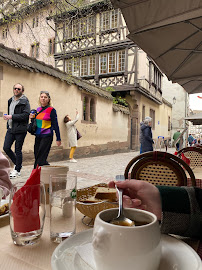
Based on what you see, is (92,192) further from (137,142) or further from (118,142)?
(137,142)

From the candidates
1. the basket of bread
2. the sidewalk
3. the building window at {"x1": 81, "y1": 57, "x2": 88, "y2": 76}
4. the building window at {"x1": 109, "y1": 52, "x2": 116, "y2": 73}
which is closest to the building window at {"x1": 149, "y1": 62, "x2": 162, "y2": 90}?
the building window at {"x1": 109, "y1": 52, "x2": 116, "y2": 73}

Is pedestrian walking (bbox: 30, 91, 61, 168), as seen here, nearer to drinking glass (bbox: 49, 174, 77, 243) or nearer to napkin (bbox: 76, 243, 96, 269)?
drinking glass (bbox: 49, 174, 77, 243)

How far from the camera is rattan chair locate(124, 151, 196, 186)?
1799 millimetres

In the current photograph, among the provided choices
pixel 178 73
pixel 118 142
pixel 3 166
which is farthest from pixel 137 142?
pixel 3 166

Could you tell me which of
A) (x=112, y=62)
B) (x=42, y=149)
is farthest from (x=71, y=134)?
(x=112, y=62)

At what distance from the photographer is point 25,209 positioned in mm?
751

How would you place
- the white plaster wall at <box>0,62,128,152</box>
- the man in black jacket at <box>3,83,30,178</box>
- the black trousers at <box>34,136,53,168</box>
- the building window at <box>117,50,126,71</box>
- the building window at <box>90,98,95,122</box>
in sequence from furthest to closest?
the building window at <box>117,50,126,71</box> → the building window at <box>90,98,95,122</box> → the white plaster wall at <box>0,62,128,152</box> → the man in black jacket at <box>3,83,30,178</box> → the black trousers at <box>34,136,53,168</box>

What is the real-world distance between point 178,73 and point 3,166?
10.5ft

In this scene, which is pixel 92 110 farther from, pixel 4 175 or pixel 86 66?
pixel 4 175

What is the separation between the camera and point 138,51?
599 inches

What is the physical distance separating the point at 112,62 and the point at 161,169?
Result: 14445mm

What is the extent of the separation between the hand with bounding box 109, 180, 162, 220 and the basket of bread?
0.23ft

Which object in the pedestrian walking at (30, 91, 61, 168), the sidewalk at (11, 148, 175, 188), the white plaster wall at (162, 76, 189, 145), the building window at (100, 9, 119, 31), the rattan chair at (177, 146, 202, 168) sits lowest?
the sidewalk at (11, 148, 175, 188)

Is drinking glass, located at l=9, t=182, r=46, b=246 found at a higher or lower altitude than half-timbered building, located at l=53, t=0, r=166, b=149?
lower
